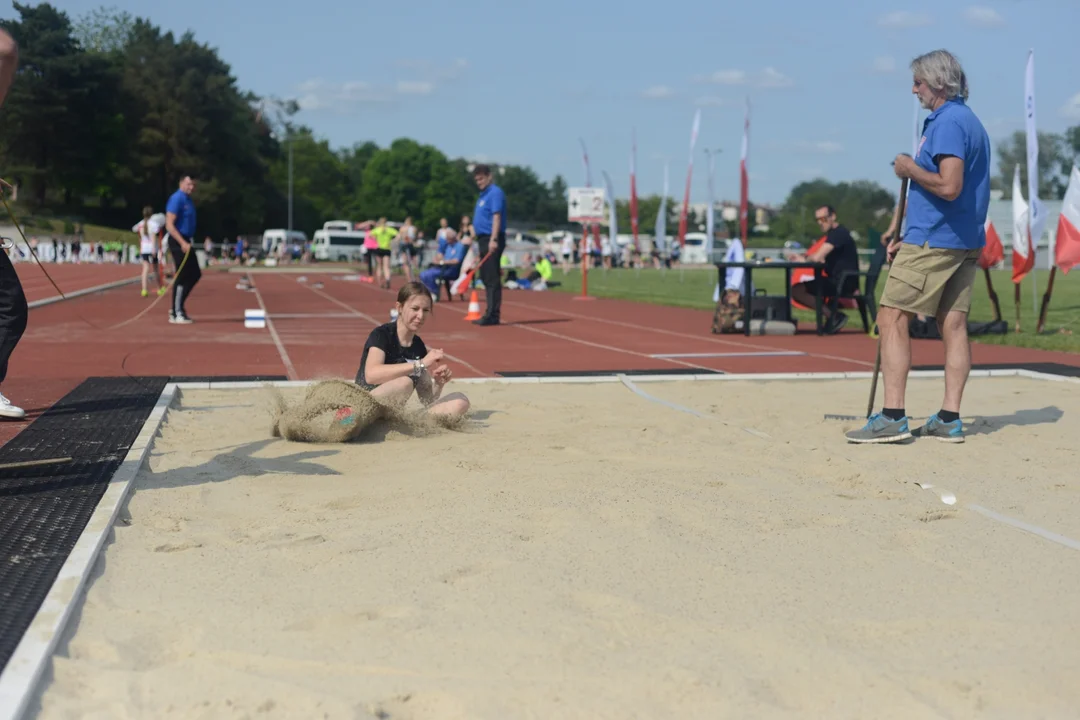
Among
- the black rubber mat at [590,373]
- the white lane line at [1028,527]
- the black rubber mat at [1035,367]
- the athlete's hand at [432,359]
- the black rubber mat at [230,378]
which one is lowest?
the white lane line at [1028,527]

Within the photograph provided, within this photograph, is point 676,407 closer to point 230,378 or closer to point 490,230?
point 230,378

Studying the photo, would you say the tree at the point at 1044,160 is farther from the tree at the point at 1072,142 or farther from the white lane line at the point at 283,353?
the white lane line at the point at 283,353

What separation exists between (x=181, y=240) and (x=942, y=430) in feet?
34.1

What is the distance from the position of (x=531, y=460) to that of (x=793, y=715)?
119 inches

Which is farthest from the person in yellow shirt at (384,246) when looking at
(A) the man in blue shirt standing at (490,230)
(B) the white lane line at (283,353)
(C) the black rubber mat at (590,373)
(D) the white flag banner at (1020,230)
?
(C) the black rubber mat at (590,373)

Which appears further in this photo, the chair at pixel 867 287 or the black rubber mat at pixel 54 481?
the chair at pixel 867 287

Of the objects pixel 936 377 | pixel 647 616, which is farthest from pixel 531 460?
pixel 936 377

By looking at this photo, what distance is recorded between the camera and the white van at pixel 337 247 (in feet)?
246

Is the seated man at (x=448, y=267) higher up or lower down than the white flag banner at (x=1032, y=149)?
lower down

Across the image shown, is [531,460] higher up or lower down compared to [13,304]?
lower down

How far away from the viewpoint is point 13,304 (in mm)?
5508

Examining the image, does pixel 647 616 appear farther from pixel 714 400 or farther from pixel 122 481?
pixel 714 400

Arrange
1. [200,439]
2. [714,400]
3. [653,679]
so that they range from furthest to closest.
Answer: [714,400] < [200,439] < [653,679]

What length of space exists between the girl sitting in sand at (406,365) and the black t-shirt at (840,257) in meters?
8.59
